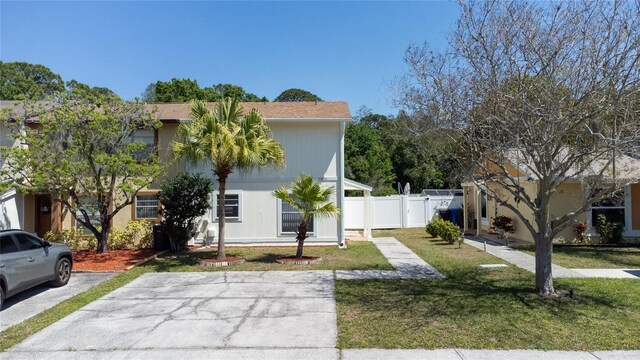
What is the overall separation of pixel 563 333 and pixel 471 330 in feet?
4.47

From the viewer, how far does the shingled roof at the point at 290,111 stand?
16562mm

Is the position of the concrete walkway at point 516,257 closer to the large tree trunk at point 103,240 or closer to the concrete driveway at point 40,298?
the concrete driveway at point 40,298

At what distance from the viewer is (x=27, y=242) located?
9195 mm

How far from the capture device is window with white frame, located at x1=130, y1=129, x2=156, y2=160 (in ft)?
55.0

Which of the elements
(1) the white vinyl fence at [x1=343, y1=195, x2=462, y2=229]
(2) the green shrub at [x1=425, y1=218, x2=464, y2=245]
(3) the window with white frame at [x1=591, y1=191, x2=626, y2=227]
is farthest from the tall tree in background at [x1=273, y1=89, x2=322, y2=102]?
(3) the window with white frame at [x1=591, y1=191, x2=626, y2=227]

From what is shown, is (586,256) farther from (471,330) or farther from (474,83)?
(471,330)

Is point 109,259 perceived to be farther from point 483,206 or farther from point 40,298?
point 483,206

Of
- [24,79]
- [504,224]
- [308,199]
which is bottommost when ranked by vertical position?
[504,224]

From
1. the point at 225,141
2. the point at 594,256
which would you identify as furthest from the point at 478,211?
the point at 225,141

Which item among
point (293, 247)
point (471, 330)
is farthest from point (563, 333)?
point (293, 247)

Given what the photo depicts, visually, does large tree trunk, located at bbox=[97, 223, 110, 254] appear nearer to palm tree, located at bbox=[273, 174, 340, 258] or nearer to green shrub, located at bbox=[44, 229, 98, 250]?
green shrub, located at bbox=[44, 229, 98, 250]

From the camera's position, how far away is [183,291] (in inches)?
373

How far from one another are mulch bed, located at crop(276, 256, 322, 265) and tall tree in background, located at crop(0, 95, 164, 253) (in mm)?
5212

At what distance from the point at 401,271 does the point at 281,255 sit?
4.47m
